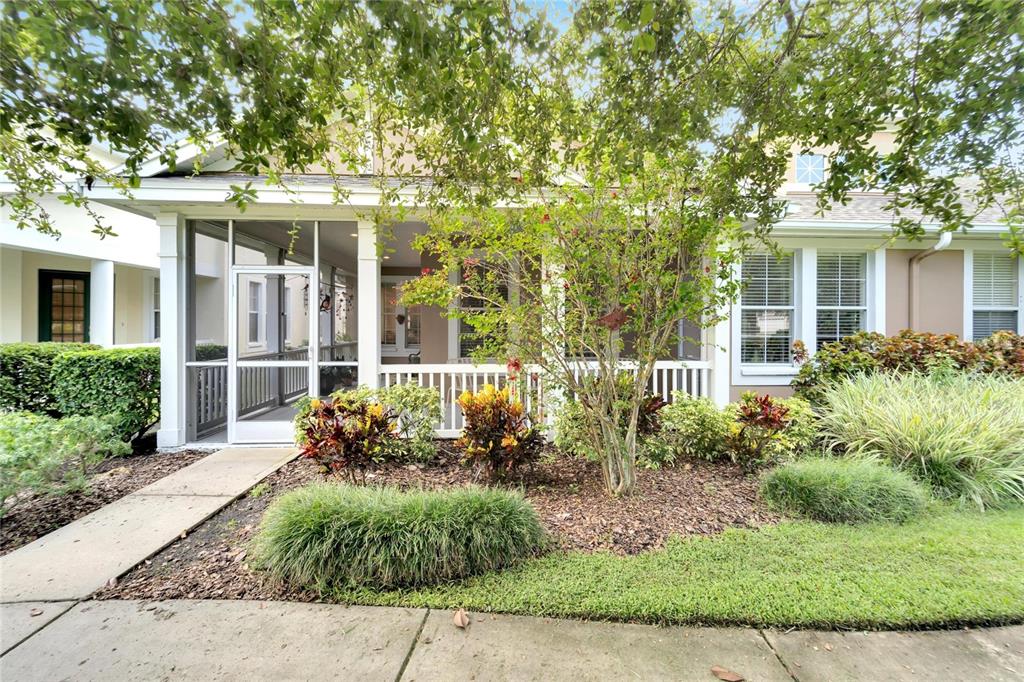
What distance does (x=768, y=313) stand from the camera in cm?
750

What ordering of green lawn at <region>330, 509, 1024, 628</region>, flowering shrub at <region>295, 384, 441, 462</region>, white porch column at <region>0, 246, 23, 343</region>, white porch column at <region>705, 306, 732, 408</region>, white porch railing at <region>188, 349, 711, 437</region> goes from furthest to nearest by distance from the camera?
white porch column at <region>0, 246, 23, 343</region>, white porch column at <region>705, 306, 732, 408</region>, white porch railing at <region>188, 349, 711, 437</region>, flowering shrub at <region>295, 384, 441, 462</region>, green lawn at <region>330, 509, 1024, 628</region>

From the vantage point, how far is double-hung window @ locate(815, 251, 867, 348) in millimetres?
7477

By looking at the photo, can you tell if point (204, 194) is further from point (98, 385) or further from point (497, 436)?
point (497, 436)

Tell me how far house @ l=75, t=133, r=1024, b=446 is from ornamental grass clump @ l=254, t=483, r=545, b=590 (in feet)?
9.08

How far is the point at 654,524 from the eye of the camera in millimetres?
3867

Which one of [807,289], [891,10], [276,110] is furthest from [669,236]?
[807,289]

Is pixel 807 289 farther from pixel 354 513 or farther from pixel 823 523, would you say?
pixel 354 513

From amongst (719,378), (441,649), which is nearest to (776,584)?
(441,649)

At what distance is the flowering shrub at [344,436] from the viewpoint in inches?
172

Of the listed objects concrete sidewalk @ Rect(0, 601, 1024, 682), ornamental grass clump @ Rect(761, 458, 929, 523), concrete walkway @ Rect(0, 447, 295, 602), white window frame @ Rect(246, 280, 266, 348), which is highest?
white window frame @ Rect(246, 280, 266, 348)

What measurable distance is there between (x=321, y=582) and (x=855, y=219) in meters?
8.29

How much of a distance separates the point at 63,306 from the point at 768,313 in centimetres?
1522

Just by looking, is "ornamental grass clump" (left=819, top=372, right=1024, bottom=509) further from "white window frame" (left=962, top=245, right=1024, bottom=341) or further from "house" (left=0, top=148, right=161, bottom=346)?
"house" (left=0, top=148, right=161, bottom=346)

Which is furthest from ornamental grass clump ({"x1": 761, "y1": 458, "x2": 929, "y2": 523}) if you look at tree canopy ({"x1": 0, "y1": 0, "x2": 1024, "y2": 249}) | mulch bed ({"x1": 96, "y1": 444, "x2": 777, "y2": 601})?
tree canopy ({"x1": 0, "y1": 0, "x2": 1024, "y2": 249})
